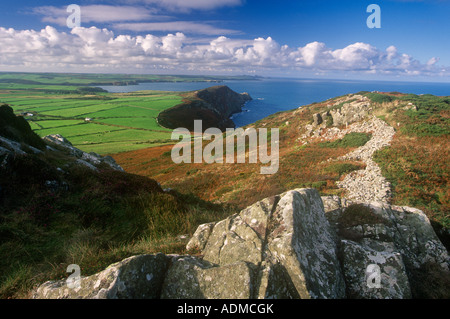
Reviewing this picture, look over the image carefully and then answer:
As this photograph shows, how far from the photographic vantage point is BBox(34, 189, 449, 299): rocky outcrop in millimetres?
3979

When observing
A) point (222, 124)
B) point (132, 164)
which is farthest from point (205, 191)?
point (222, 124)

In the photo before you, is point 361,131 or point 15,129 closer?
point 15,129

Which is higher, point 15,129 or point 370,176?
point 15,129

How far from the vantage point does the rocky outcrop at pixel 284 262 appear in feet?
13.1

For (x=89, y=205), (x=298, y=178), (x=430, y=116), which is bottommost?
(x=298, y=178)

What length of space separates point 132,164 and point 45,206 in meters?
36.9

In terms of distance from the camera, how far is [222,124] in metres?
122

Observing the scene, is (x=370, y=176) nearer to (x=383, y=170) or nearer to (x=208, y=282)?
(x=383, y=170)

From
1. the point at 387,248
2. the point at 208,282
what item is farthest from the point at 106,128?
the point at 387,248

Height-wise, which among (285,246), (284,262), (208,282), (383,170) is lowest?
(383,170)

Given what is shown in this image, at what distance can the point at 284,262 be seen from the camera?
14.8ft

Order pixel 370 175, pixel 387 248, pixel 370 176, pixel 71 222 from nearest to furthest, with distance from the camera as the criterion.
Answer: pixel 387 248 → pixel 71 222 → pixel 370 176 → pixel 370 175

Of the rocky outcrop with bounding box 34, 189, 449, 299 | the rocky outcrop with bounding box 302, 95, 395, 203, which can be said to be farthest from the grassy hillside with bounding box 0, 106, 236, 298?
the rocky outcrop with bounding box 302, 95, 395, 203
